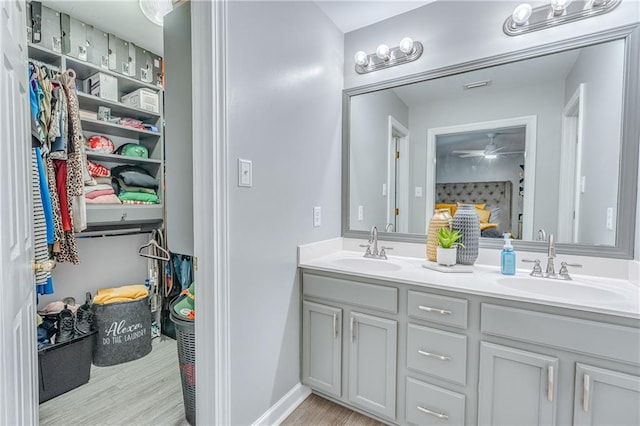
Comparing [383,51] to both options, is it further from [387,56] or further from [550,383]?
[550,383]

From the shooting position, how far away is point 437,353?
1358 mm

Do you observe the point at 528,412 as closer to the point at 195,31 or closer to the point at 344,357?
the point at 344,357

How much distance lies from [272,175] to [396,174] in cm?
99

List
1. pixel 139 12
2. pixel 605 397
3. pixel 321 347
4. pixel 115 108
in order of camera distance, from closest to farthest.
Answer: pixel 605 397 → pixel 321 347 → pixel 139 12 → pixel 115 108

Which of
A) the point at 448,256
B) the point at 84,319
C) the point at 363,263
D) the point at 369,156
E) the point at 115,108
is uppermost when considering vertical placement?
the point at 115,108

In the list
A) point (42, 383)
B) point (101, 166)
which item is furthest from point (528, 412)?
point (101, 166)

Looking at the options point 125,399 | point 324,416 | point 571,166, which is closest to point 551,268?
point 571,166

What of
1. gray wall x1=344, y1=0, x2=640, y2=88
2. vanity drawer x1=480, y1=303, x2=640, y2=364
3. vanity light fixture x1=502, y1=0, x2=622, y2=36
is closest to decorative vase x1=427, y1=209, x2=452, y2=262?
vanity drawer x1=480, y1=303, x2=640, y2=364

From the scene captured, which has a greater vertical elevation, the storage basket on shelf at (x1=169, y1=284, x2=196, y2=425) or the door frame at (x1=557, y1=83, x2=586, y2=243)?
the door frame at (x1=557, y1=83, x2=586, y2=243)

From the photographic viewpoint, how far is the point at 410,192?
2.01m

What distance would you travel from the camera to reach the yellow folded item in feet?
7.01

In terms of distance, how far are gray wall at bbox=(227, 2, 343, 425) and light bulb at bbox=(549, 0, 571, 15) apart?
1.25 m

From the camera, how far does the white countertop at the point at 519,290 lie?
1.09 metres

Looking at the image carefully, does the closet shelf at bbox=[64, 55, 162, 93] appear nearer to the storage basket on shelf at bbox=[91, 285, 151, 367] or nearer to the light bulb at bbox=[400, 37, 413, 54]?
the storage basket on shelf at bbox=[91, 285, 151, 367]
